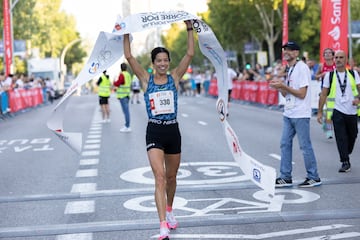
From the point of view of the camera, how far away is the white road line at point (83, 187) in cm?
876

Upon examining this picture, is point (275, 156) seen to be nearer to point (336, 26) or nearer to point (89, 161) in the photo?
point (89, 161)

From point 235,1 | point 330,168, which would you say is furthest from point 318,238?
point 235,1

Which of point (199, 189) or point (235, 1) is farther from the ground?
point (235, 1)

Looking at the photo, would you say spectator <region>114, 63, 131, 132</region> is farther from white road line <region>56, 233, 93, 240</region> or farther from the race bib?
the race bib

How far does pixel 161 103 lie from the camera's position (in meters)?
6.21

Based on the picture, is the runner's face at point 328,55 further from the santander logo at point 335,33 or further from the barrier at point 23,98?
the barrier at point 23,98

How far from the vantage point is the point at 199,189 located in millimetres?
8594

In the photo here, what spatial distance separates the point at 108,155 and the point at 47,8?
6779 centimetres

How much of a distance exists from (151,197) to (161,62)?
2407 mm

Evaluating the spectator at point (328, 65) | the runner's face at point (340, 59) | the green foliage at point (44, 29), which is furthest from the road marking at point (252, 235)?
the green foliage at point (44, 29)

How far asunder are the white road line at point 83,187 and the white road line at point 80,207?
2.60 ft

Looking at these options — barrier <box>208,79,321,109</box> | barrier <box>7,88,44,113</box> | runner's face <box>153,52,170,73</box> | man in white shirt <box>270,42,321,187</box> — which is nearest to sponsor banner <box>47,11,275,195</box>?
runner's face <box>153,52,170,73</box>

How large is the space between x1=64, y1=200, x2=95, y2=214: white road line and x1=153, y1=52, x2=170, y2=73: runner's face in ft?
6.56

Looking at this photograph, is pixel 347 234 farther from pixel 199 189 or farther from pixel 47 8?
pixel 47 8
